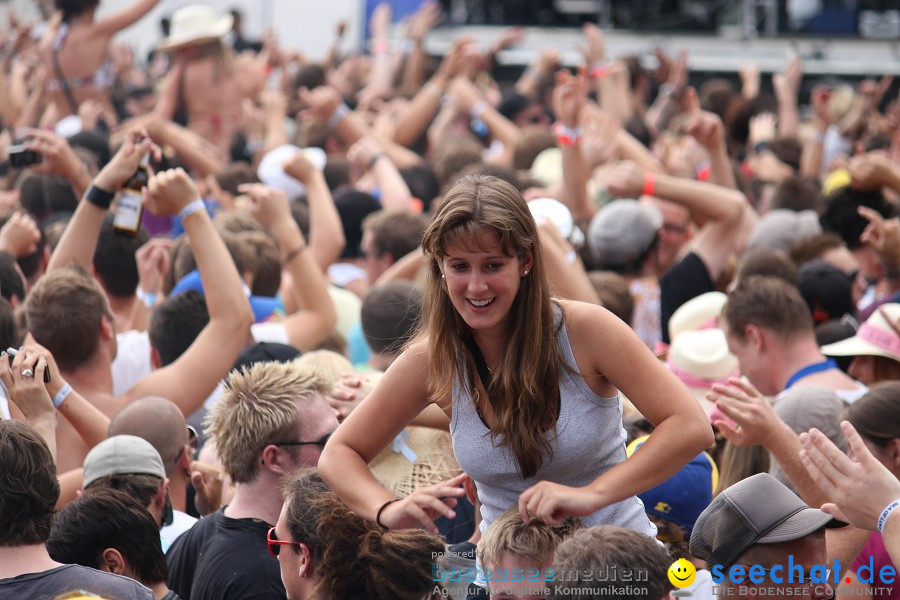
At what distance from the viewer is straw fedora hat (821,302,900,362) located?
13.9ft

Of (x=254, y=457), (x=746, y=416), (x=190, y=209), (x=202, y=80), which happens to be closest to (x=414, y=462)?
(x=254, y=457)

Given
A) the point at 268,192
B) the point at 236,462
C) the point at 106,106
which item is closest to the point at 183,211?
the point at 268,192

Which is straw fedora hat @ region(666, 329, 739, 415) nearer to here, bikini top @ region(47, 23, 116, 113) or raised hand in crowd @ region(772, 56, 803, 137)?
raised hand in crowd @ region(772, 56, 803, 137)

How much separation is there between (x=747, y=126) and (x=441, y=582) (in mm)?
7441

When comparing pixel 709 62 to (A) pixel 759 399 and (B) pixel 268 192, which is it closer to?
(B) pixel 268 192

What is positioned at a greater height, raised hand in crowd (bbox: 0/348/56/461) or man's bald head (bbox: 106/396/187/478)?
raised hand in crowd (bbox: 0/348/56/461)

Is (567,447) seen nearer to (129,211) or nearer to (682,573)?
(682,573)

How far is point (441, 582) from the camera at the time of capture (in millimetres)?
2676

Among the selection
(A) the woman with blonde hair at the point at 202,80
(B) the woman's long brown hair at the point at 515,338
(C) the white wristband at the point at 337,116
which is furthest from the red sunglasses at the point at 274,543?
(A) the woman with blonde hair at the point at 202,80

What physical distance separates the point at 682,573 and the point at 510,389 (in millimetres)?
716

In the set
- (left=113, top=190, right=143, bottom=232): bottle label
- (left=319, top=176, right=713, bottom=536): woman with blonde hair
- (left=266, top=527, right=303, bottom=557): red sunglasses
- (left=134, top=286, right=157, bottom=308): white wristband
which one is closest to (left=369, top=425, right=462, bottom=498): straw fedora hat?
(left=266, top=527, right=303, bottom=557): red sunglasses

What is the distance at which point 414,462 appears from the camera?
3465 mm

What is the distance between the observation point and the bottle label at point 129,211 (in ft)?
14.7

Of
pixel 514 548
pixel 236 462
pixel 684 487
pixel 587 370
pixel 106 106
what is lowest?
pixel 106 106
